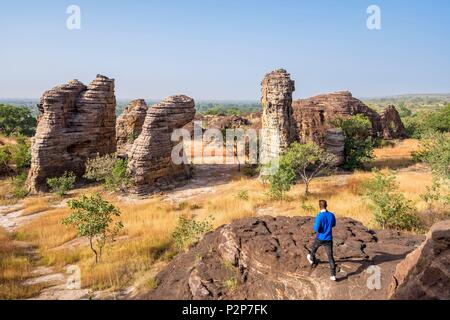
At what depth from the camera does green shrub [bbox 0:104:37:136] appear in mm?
48750

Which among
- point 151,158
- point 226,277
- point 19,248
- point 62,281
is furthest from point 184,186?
point 226,277

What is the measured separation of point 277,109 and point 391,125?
27608mm

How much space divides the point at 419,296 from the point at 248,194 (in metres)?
14.2

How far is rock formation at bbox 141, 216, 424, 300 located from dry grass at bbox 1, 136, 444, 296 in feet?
6.38

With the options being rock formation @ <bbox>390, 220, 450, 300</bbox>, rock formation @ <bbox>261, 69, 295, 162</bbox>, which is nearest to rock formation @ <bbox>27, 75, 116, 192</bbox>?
rock formation @ <bbox>261, 69, 295, 162</bbox>

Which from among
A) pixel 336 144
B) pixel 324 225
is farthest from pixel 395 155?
pixel 324 225

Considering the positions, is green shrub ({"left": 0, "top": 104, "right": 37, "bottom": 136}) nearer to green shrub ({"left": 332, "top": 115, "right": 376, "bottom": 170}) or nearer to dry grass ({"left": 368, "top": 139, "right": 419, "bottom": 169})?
green shrub ({"left": 332, "top": 115, "right": 376, "bottom": 170})

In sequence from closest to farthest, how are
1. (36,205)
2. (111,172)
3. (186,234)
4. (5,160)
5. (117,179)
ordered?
(186,234), (36,205), (117,179), (111,172), (5,160)

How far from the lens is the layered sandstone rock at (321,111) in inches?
1400

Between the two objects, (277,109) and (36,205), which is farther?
(277,109)

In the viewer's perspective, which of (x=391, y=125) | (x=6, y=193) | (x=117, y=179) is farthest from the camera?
(x=391, y=125)

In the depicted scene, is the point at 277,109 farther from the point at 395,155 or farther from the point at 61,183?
the point at 395,155

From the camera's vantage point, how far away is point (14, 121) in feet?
165

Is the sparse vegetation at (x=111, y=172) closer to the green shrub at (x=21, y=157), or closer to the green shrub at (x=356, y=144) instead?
the green shrub at (x=21, y=157)
